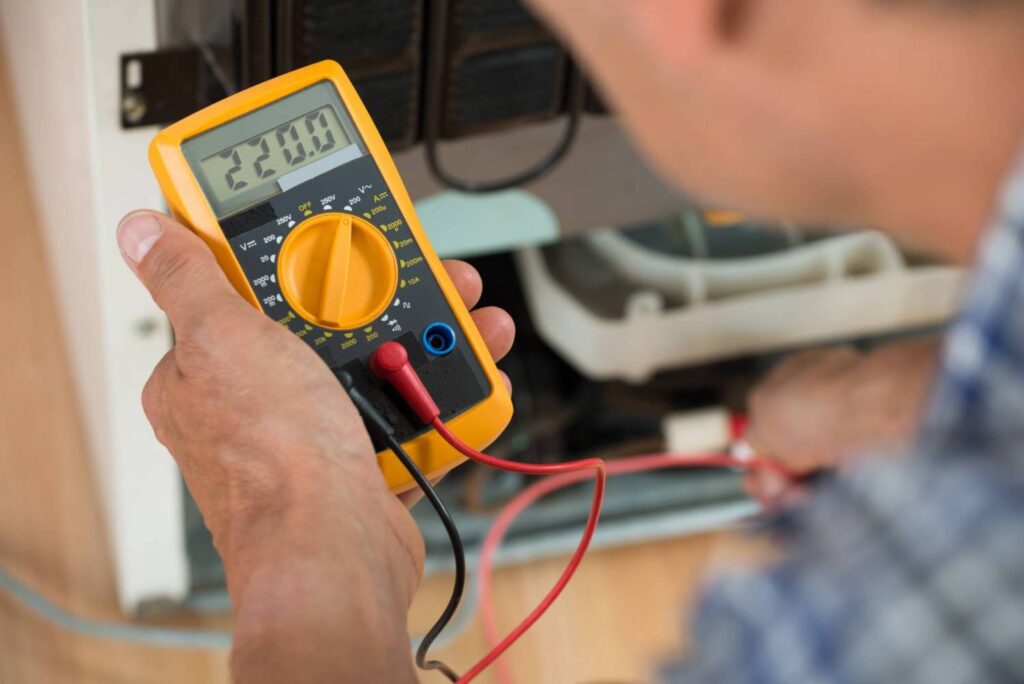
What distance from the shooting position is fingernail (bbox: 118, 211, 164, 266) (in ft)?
1.95

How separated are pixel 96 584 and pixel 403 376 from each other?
0.65 m

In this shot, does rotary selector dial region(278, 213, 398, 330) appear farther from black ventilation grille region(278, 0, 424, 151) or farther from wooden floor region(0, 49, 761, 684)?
wooden floor region(0, 49, 761, 684)

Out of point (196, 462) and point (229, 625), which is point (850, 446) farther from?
point (229, 625)

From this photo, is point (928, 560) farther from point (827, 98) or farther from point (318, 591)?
point (318, 591)

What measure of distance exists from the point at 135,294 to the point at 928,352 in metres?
0.48

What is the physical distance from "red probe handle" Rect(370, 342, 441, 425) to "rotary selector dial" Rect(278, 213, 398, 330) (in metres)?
0.03

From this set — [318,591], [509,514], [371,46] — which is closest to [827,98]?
[318,591]

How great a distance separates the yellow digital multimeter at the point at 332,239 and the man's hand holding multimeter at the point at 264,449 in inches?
1.2

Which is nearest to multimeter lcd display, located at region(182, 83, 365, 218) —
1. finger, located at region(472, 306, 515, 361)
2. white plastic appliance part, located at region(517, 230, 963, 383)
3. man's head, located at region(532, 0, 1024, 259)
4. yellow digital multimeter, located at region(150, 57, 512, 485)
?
yellow digital multimeter, located at region(150, 57, 512, 485)

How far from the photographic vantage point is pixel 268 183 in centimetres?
64

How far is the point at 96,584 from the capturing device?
1164 millimetres

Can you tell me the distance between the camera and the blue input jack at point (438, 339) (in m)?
0.66

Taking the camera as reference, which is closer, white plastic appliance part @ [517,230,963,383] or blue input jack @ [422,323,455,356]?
blue input jack @ [422,323,455,356]

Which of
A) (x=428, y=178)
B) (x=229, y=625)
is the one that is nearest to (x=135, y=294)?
(x=428, y=178)
